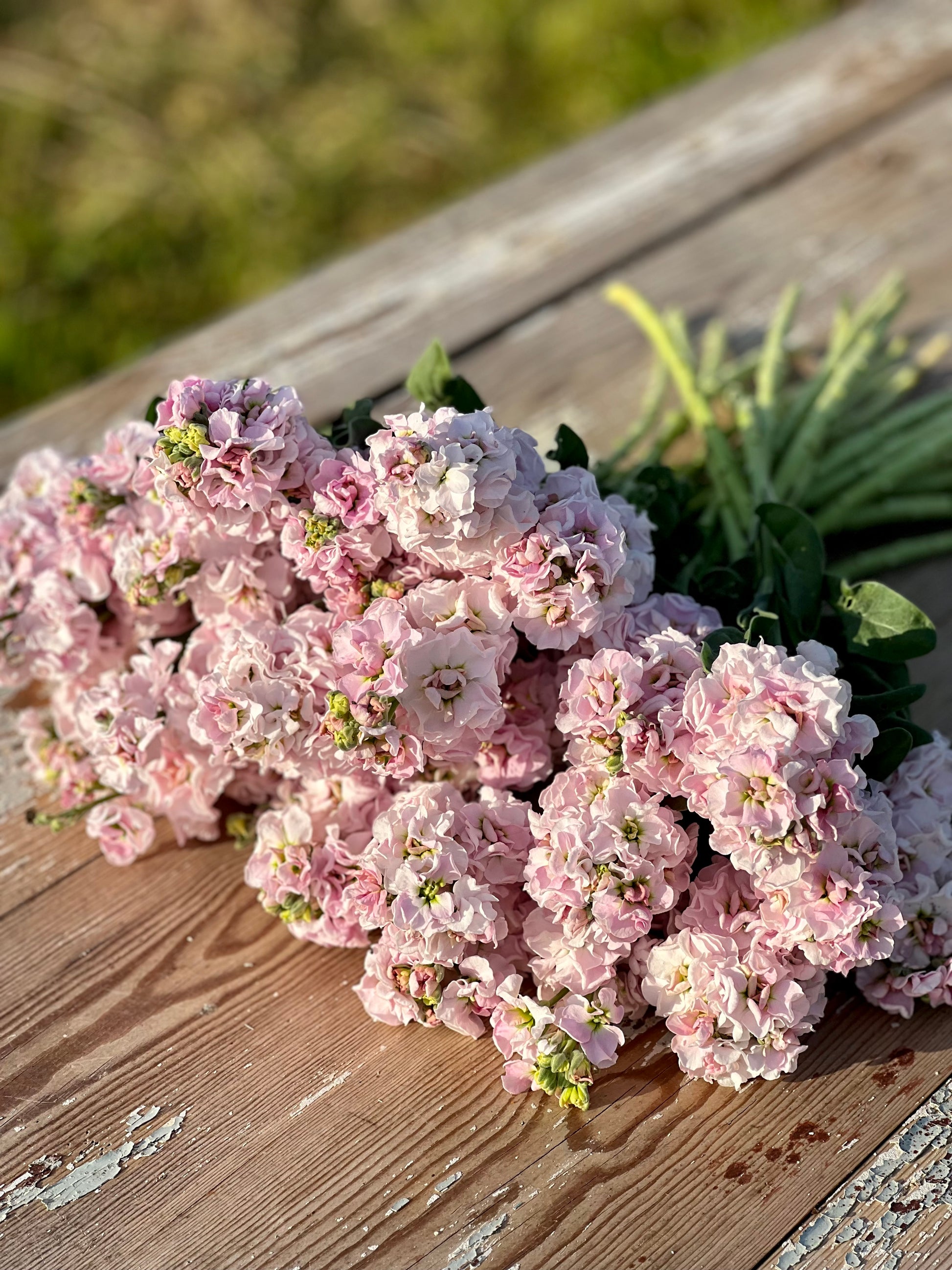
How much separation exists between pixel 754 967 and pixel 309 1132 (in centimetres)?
40

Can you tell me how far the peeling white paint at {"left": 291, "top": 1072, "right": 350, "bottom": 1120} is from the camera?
42.9 inches

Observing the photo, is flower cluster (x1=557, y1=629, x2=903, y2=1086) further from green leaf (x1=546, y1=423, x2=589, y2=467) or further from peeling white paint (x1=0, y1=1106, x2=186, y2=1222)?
peeling white paint (x1=0, y1=1106, x2=186, y2=1222)

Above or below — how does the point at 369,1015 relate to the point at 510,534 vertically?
below

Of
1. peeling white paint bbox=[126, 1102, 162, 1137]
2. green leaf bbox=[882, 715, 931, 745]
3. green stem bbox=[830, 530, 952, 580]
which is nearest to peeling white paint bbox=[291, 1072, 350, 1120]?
peeling white paint bbox=[126, 1102, 162, 1137]

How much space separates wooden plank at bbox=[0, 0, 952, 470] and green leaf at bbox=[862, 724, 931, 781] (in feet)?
3.49

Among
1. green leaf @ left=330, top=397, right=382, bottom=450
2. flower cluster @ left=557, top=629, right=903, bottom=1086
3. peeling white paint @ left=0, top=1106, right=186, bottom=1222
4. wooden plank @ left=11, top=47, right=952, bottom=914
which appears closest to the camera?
flower cluster @ left=557, top=629, right=903, bottom=1086

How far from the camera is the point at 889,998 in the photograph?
1103mm

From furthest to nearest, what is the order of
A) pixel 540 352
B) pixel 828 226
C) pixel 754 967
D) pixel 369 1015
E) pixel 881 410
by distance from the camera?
pixel 828 226 → pixel 540 352 → pixel 881 410 → pixel 369 1015 → pixel 754 967

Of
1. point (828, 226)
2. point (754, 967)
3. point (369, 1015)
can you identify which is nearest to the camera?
point (754, 967)

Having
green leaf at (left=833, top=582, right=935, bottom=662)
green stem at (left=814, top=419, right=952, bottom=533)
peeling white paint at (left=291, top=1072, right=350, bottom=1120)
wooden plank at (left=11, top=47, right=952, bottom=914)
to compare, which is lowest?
peeling white paint at (left=291, top=1072, right=350, bottom=1120)

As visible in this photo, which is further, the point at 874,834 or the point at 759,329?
the point at 759,329

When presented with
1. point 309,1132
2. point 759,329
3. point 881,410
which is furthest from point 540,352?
point 309,1132

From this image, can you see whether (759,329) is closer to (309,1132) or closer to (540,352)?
(540,352)

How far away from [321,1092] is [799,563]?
0.66 metres
